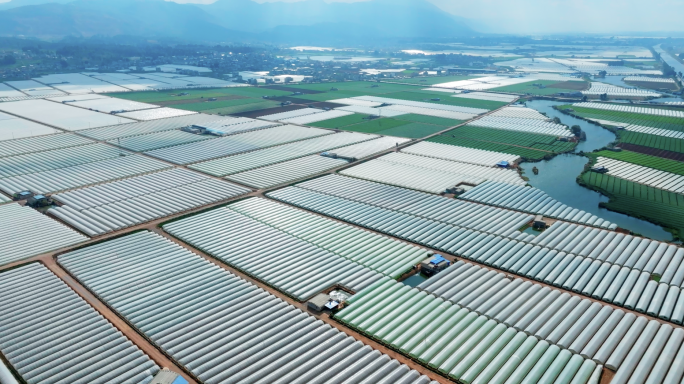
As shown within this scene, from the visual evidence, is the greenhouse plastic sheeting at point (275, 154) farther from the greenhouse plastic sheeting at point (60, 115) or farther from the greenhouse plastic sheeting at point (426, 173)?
the greenhouse plastic sheeting at point (60, 115)

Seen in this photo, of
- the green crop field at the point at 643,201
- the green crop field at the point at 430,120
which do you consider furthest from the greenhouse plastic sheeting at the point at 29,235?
the green crop field at the point at 430,120

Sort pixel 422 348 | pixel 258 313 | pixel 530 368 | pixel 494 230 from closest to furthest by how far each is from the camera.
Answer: pixel 530 368 < pixel 422 348 < pixel 258 313 < pixel 494 230

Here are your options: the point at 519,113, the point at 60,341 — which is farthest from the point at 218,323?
the point at 519,113

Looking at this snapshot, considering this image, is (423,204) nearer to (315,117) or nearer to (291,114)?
(315,117)

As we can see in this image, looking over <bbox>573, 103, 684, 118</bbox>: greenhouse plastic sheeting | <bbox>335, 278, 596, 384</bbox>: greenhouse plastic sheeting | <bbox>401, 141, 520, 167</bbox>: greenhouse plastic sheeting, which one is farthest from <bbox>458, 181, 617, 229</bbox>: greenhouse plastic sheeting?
<bbox>573, 103, 684, 118</bbox>: greenhouse plastic sheeting

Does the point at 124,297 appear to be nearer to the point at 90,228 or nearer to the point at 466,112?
the point at 90,228

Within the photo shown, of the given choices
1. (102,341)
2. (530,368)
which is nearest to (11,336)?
(102,341)

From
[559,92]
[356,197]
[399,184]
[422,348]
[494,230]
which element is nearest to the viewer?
[422,348]
